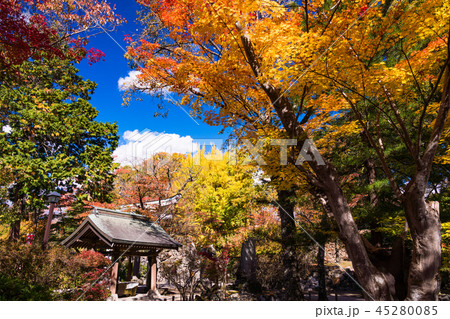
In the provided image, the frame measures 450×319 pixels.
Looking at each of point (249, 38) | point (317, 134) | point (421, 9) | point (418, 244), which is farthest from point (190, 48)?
point (418, 244)

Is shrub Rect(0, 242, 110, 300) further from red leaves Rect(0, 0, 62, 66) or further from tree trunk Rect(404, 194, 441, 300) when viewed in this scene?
tree trunk Rect(404, 194, 441, 300)

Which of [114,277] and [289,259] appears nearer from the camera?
[289,259]

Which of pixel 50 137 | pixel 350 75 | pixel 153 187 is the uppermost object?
pixel 50 137

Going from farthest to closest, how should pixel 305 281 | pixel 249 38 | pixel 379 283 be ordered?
pixel 305 281 → pixel 249 38 → pixel 379 283

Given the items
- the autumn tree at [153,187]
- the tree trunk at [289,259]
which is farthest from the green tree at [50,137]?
the tree trunk at [289,259]

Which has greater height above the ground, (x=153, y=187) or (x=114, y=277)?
(x=153, y=187)

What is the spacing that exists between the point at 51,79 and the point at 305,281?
18395 mm

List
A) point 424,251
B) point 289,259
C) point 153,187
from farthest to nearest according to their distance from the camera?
point 153,187 < point 289,259 < point 424,251

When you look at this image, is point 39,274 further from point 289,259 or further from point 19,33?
point 289,259

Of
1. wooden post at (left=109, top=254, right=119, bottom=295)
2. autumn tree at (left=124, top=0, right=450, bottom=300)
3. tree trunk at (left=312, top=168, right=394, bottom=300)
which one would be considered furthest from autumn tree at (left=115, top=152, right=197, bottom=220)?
tree trunk at (left=312, top=168, right=394, bottom=300)

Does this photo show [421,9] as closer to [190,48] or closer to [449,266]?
[449,266]

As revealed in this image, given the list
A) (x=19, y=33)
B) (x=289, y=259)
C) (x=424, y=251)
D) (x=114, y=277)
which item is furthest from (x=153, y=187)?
(x=424, y=251)

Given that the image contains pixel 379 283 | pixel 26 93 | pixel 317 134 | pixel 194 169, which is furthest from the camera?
pixel 194 169

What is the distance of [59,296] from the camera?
6.19 m
